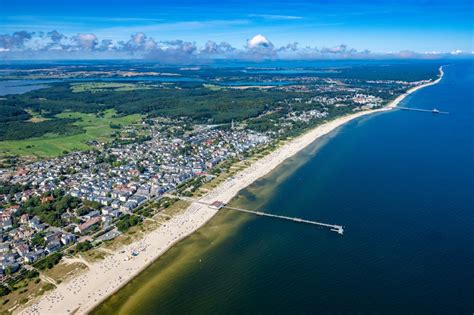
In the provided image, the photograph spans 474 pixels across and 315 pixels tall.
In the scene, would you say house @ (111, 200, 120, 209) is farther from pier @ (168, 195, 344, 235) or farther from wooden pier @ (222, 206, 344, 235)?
wooden pier @ (222, 206, 344, 235)

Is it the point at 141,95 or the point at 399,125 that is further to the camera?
the point at 141,95

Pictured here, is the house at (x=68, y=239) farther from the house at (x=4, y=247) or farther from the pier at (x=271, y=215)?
the pier at (x=271, y=215)

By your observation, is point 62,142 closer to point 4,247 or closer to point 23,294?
point 4,247

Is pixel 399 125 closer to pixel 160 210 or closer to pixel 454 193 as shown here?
pixel 454 193

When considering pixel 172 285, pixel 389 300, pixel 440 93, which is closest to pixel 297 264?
pixel 389 300

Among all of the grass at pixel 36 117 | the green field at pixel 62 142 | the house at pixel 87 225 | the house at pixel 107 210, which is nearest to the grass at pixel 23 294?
the house at pixel 87 225

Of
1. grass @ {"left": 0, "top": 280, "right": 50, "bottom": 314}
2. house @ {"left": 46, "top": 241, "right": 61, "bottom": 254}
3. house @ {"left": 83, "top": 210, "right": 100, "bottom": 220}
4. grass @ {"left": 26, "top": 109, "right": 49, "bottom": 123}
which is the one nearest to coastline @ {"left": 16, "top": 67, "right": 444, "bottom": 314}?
grass @ {"left": 0, "top": 280, "right": 50, "bottom": 314}
